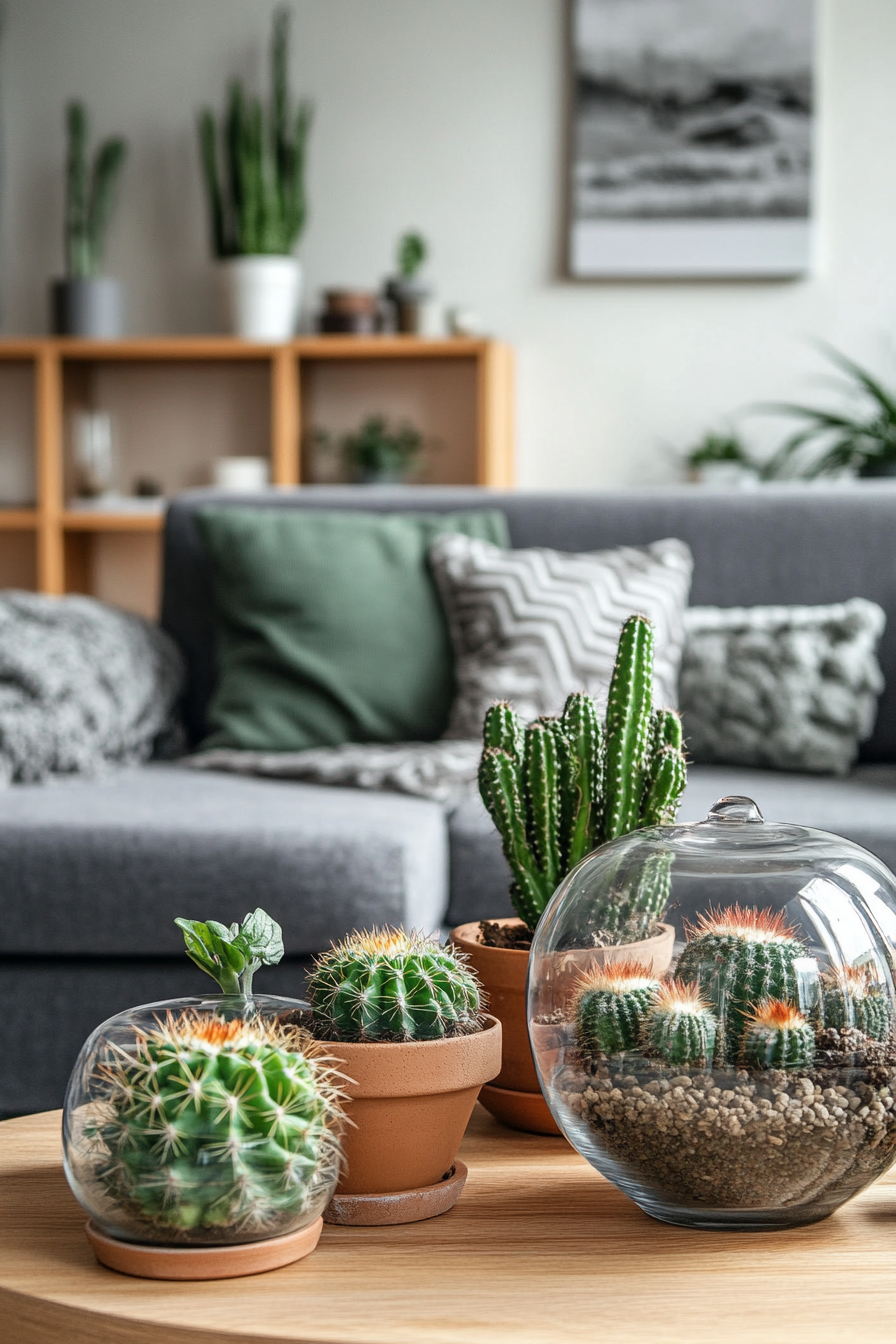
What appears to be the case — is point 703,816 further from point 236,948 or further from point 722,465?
point 722,465

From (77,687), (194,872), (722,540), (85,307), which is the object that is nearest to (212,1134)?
(194,872)

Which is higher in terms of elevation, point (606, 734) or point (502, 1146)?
point (606, 734)

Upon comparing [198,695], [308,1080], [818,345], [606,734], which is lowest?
[198,695]

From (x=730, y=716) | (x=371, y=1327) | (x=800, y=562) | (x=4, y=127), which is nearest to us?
(x=371, y=1327)

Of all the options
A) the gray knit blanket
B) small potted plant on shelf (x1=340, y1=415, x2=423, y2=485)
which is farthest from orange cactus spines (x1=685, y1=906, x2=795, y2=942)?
small potted plant on shelf (x1=340, y1=415, x2=423, y2=485)

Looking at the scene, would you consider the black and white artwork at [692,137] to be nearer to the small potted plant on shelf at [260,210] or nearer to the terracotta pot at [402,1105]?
the small potted plant on shelf at [260,210]

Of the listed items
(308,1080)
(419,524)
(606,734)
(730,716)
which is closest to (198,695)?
(419,524)

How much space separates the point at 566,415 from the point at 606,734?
10.9ft

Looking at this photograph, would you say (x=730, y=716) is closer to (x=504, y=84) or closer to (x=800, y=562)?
(x=800, y=562)

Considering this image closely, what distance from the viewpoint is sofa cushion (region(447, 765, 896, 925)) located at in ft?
6.00

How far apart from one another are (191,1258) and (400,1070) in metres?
0.15

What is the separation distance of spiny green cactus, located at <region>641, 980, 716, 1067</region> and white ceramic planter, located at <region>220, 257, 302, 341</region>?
3539 mm

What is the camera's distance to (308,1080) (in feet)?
2.32

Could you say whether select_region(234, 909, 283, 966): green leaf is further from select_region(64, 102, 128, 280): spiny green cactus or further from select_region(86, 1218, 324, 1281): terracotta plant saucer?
select_region(64, 102, 128, 280): spiny green cactus
